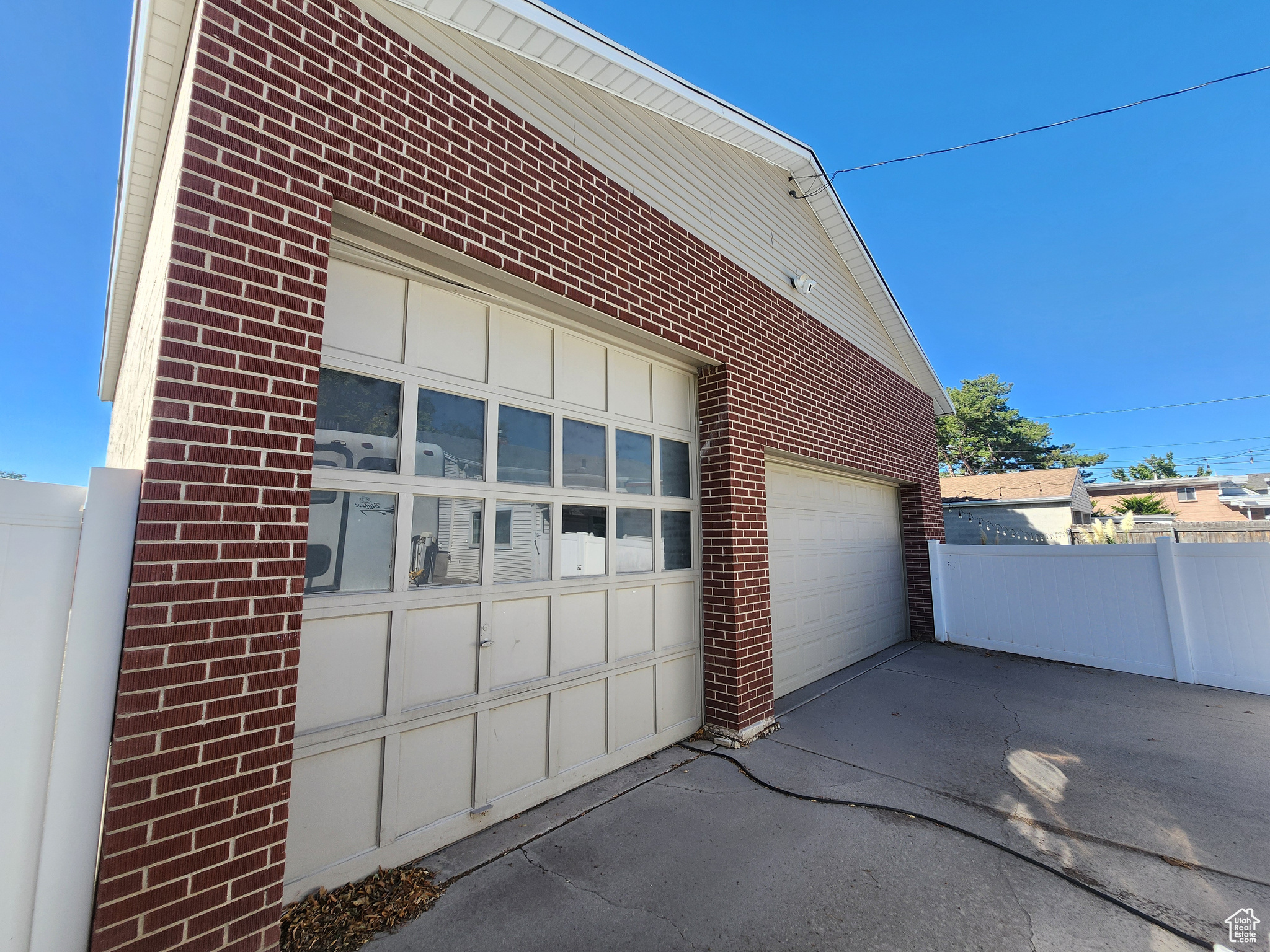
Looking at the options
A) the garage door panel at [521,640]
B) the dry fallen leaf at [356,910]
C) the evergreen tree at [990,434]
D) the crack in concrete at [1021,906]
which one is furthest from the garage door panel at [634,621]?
the evergreen tree at [990,434]

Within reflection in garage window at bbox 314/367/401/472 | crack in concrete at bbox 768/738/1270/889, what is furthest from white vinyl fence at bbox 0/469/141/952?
crack in concrete at bbox 768/738/1270/889

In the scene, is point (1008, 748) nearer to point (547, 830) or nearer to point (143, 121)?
point (547, 830)

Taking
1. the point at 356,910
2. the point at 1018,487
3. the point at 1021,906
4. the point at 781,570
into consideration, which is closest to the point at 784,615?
the point at 781,570

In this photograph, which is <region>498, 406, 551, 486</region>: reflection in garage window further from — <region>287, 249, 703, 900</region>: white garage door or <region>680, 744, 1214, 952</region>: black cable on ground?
<region>680, 744, 1214, 952</region>: black cable on ground

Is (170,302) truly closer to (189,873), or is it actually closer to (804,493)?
(189,873)

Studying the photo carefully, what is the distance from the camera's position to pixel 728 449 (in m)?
4.32

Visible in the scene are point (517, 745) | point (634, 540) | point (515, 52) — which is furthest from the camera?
point (634, 540)

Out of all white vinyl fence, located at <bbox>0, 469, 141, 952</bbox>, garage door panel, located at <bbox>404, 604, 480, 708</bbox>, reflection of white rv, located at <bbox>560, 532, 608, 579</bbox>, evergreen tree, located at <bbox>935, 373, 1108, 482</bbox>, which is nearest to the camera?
white vinyl fence, located at <bbox>0, 469, 141, 952</bbox>

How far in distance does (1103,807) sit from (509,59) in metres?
6.01

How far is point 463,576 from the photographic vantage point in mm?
2814

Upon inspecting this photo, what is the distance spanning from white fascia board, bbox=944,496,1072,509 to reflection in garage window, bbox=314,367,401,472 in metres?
19.1

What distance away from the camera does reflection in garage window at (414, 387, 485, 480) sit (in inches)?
107

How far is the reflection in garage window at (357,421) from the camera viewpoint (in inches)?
93.7

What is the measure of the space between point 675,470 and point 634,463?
1.74ft
